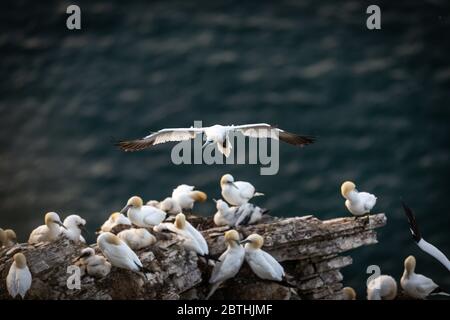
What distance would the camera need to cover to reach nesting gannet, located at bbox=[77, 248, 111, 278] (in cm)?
1368

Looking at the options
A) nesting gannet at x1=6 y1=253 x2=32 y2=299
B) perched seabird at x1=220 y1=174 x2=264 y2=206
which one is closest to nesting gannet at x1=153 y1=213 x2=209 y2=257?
perched seabird at x1=220 y1=174 x2=264 y2=206

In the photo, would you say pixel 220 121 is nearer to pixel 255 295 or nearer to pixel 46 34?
pixel 46 34

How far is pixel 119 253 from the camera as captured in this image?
1353 centimetres

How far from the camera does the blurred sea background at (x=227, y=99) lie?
97.1ft

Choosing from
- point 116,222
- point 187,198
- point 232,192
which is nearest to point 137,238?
point 116,222

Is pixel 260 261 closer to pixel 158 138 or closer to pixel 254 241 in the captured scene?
pixel 254 241

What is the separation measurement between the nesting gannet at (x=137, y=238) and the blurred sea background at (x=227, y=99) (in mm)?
13771

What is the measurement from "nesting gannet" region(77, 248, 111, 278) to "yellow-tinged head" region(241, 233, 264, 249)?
6.71 feet

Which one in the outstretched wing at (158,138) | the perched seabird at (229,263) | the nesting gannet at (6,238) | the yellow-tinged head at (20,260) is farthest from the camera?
the outstretched wing at (158,138)

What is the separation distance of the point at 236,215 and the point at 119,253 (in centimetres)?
260

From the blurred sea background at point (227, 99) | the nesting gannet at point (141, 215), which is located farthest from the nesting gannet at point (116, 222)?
the blurred sea background at point (227, 99)

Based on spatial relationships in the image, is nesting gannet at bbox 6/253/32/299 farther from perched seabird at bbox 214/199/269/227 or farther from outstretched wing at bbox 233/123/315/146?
outstretched wing at bbox 233/123/315/146

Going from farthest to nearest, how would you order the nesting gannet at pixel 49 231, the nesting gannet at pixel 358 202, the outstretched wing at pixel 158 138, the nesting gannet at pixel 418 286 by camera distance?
1. the outstretched wing at pixel 158 138
2. the nesting gannet at pixel 418 286
3. the nesting gannet at pixel 358 202
4. the nesting gannet at pixel 49 231

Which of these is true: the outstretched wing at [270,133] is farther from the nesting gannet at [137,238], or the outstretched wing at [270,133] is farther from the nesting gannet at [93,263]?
the nesting gannet at [93,263]
